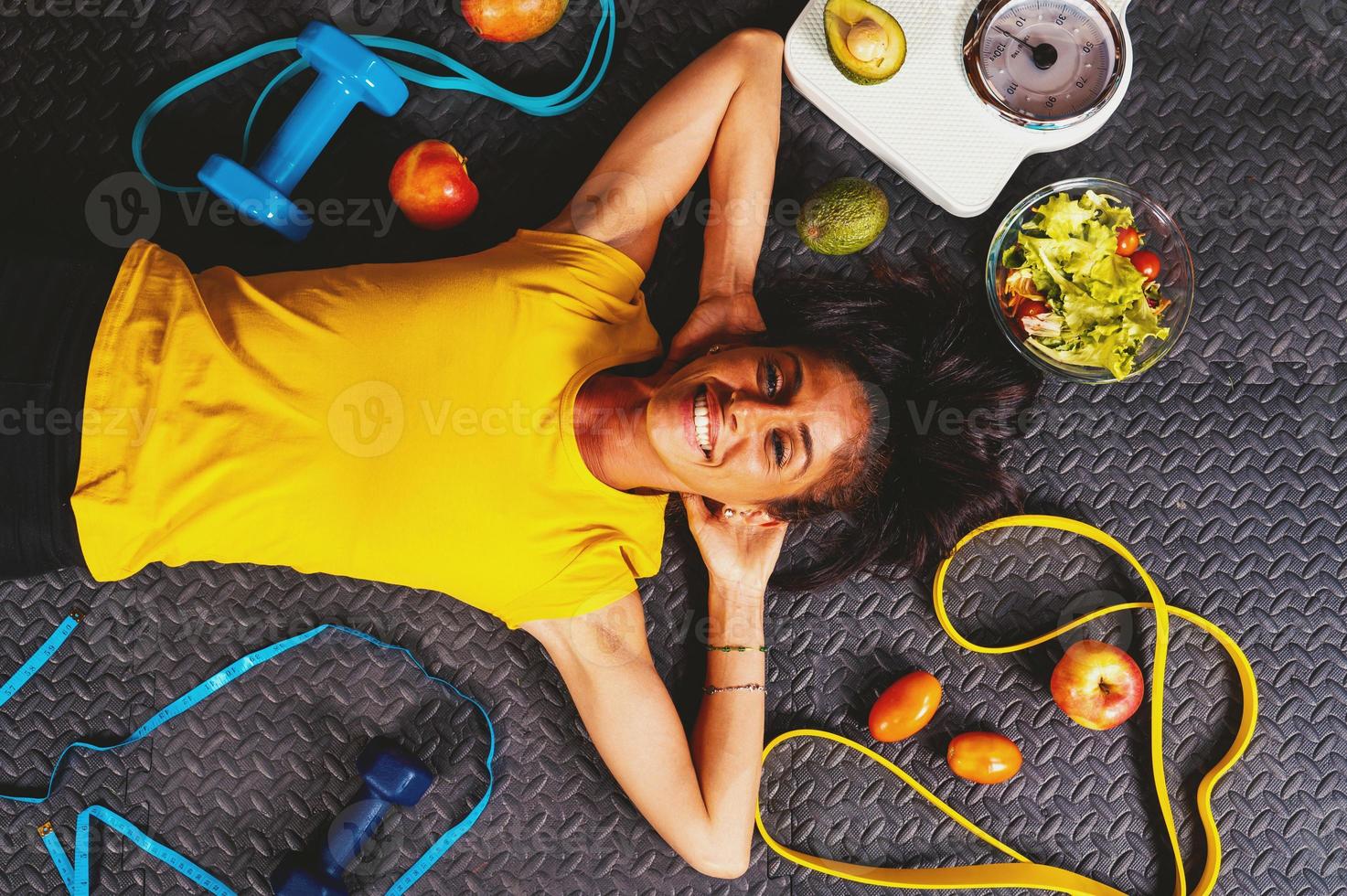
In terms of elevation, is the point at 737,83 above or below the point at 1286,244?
Result: above

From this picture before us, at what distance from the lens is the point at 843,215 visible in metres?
1.08

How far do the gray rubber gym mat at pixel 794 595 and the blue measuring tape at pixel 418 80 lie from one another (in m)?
0.02

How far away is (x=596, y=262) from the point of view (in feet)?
3.31

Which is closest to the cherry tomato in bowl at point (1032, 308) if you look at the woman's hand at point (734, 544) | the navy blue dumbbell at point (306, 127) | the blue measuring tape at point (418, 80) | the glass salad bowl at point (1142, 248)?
the glass salad bowl at point (1142, 248)

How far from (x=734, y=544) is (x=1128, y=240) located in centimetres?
60

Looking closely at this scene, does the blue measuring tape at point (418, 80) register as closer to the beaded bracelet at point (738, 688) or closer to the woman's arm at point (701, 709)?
the woman's arm at point (701, 709)

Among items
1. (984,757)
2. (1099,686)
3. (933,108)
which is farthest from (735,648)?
(933,108)

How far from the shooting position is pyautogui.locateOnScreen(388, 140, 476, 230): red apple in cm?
111

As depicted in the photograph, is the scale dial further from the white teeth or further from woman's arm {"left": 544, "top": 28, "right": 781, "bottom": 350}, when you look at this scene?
the white teeth

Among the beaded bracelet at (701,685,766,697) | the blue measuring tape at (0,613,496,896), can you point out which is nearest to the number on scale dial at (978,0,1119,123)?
the beaded bracelet at (701,685,766,697)

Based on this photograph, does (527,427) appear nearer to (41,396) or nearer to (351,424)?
(351,424)

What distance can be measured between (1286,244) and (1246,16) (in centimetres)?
31

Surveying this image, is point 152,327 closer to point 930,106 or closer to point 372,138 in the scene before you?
point 372,138

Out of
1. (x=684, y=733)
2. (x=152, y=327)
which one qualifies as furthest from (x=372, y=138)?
(x=684, y=733)
